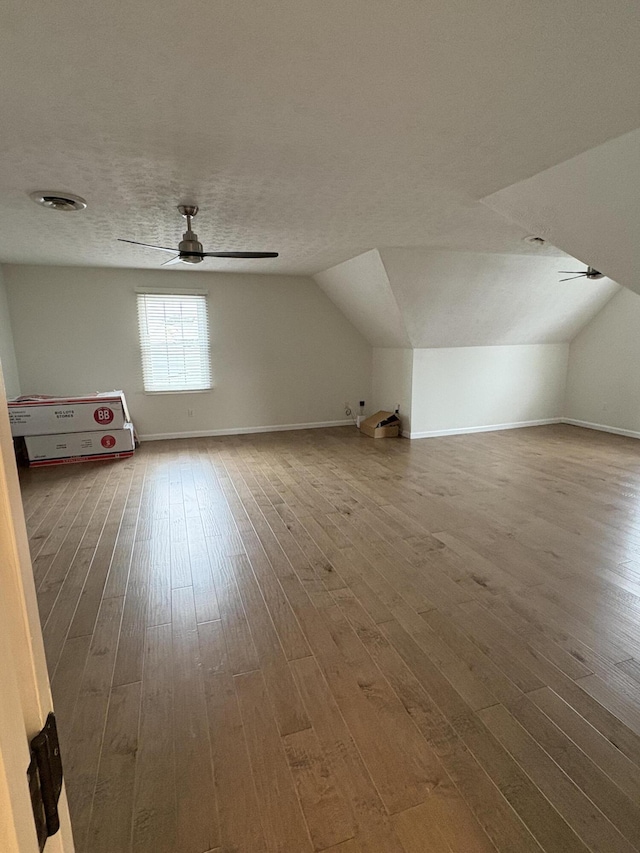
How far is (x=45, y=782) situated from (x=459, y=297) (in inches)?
213

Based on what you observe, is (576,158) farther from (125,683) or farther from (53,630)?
(53,630)

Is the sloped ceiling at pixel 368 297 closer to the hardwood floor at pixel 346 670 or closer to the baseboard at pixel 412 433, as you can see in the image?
the baseboard at pixel 412 433

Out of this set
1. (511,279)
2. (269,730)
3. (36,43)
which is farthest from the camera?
(511,279)

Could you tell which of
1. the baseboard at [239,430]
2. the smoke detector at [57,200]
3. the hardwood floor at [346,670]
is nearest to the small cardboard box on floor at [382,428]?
the baseboard at [239,430]

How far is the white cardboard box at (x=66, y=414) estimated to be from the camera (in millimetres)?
4754

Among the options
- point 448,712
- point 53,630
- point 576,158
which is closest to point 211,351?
point 53,630

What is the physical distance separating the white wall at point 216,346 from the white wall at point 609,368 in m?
3.28

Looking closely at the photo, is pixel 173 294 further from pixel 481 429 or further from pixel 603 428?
pixel 603 428

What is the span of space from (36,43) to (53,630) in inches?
93.3

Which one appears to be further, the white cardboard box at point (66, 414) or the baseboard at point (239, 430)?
the baseboard at point (239, 430)

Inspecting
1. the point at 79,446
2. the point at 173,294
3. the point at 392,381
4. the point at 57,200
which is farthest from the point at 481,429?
the point at 57,200

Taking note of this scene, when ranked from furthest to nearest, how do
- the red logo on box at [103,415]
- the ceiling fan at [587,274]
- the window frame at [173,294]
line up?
the window frame at [173,294]
the red logo on box at [103,415]
the ceiling fan at [587,274]

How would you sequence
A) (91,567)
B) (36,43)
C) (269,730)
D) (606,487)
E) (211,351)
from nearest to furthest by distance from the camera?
(36,43) < (269,730) < (91,567) < (606,487) < (211,351)

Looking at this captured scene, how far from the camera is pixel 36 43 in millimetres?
1365
